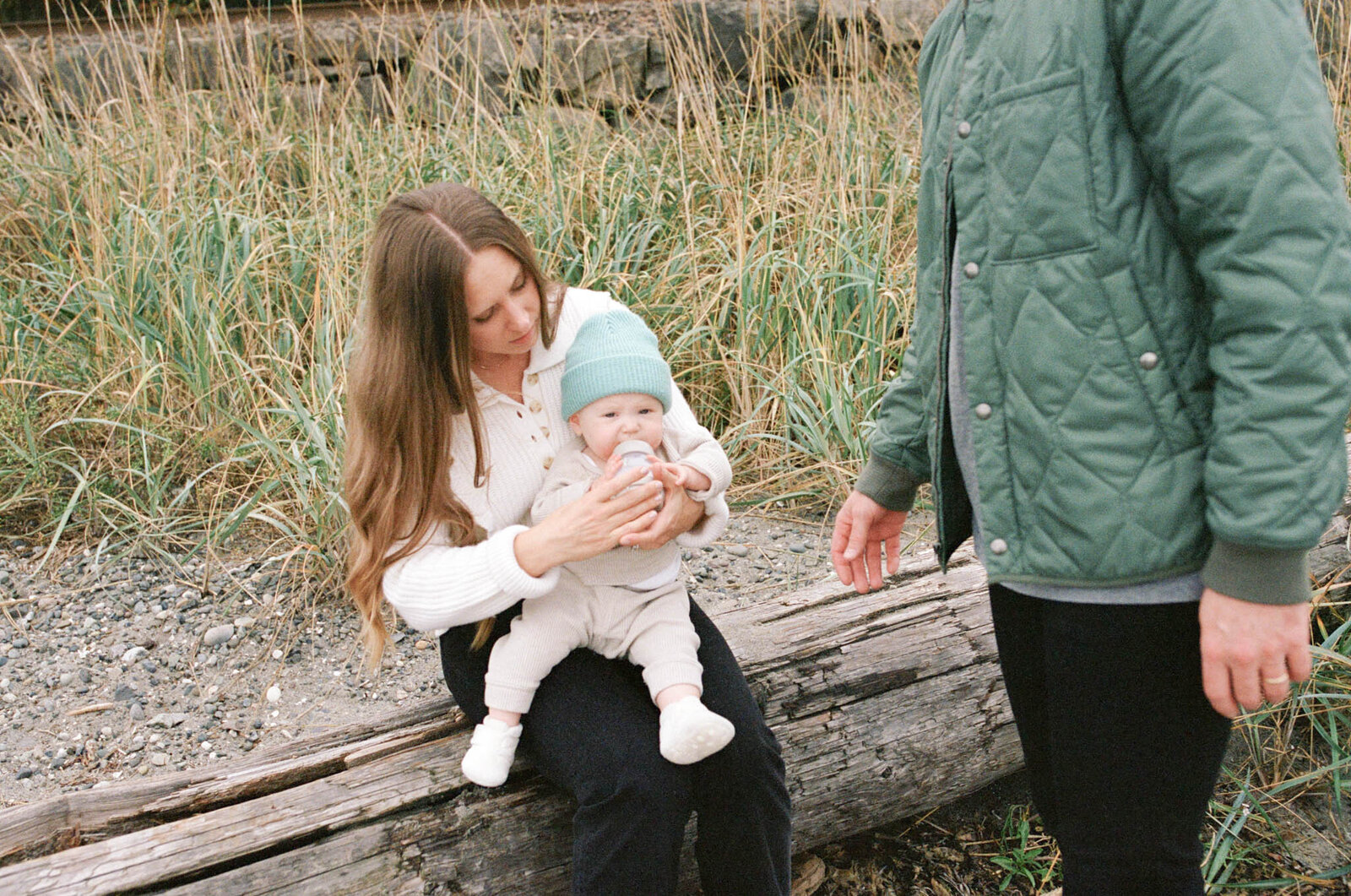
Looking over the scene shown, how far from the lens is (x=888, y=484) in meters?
1.56

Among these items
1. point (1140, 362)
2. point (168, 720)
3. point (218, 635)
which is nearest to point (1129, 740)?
point (1140, 362)

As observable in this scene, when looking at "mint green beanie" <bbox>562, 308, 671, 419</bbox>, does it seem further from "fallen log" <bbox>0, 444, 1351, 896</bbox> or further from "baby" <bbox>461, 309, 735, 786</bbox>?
"fallen log" <bbox>0, 444, 1351, 896</bbox>

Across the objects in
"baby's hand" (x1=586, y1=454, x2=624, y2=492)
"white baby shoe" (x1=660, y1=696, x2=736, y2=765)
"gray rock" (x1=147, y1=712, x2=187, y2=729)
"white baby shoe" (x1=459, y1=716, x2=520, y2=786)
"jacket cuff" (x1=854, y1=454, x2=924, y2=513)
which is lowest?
"gray rock" (x1=147, y1=712, x2=187, y2=729)

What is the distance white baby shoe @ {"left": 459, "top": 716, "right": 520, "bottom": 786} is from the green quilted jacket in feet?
2.86

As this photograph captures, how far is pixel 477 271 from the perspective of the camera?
1.68 meters

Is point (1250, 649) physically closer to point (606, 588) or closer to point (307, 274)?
point (606, 588)

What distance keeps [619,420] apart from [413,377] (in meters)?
0.34

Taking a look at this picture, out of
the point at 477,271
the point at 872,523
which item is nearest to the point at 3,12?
the point at 477,271

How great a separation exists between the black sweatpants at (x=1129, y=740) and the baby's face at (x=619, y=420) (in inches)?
27.7

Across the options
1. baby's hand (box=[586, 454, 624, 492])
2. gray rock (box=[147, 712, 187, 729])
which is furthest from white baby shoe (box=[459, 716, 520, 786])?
gray rock (box=[147, 712, 187, 729])

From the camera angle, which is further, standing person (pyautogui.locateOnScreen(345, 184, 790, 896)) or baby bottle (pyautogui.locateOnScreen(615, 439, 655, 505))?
baby bottle (pyautogui.locateOnScreen(615, 439, 655, 505))

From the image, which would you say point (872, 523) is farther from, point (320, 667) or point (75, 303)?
point (75, 303)

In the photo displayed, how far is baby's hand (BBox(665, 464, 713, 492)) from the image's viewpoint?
5.77ft

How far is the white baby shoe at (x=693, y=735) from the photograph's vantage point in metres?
1.55
